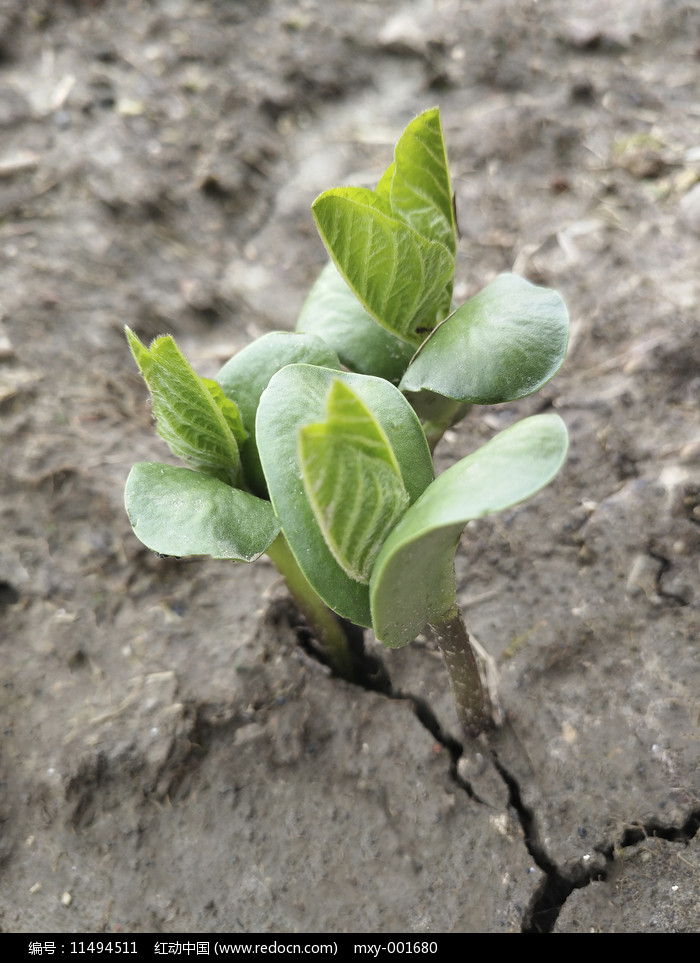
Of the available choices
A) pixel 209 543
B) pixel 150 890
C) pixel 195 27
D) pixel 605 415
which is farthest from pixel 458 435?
pixel 195 27

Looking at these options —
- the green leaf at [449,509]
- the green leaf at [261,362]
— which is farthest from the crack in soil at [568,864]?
the green leaf at [261,362]

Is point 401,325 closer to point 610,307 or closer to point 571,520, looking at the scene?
point 571,520

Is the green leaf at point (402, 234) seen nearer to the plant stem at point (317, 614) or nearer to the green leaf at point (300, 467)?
the green leaf at point (300, 467)

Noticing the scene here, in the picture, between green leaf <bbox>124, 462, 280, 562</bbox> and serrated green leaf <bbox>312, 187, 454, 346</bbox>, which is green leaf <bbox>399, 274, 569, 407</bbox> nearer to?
serrated green leaf <bbox>312, 187, 454, 346</bbox>

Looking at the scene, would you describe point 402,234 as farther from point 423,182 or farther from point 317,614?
point 317,614

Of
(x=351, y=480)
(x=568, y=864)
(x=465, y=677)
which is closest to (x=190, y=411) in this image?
(x=351, y=480)

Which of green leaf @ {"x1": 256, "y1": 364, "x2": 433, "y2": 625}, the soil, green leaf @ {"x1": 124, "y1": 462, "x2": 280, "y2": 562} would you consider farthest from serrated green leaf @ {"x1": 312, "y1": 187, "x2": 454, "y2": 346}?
the soil

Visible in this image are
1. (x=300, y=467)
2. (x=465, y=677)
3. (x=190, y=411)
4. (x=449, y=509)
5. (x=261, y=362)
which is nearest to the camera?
(x=449, y=509)
